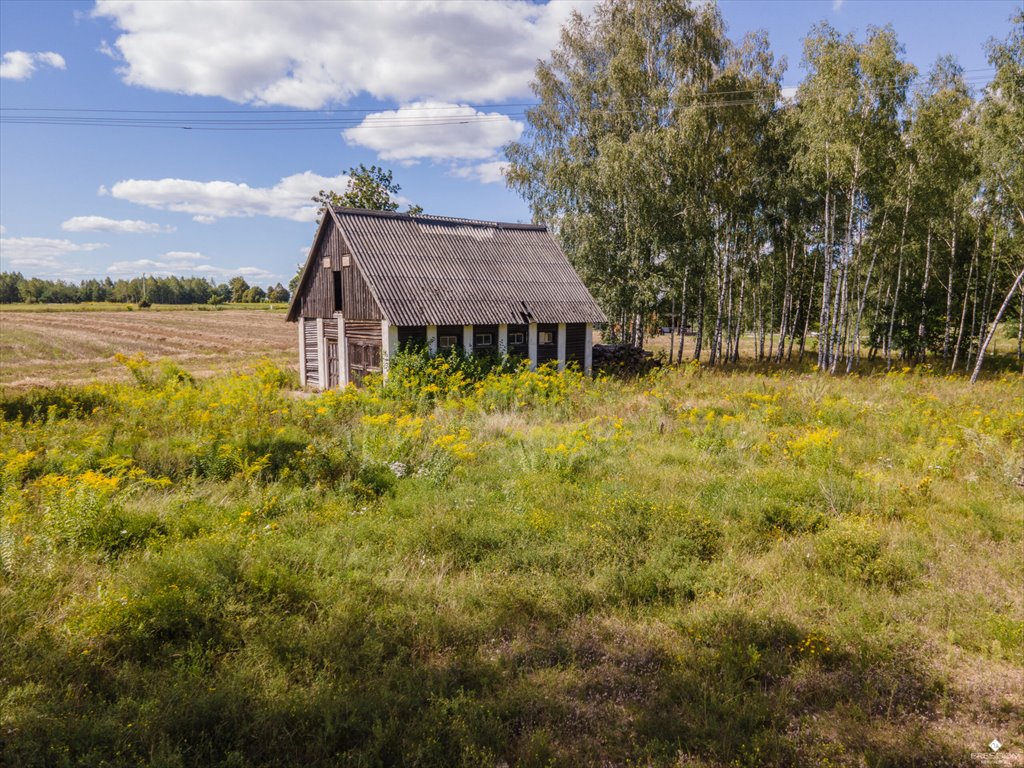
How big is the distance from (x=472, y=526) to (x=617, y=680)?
2749mm

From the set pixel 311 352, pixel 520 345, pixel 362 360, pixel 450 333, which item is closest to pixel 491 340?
pixel 520 345

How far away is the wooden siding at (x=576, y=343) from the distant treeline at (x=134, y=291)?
100m

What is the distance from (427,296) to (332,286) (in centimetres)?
401

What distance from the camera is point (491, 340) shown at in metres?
19.2

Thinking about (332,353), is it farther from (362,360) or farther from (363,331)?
(363,331)

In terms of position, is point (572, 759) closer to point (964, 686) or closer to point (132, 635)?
point (964, 686)

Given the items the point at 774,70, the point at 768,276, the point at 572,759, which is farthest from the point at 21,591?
the point at 768,276

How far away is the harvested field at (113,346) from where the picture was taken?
2425cm

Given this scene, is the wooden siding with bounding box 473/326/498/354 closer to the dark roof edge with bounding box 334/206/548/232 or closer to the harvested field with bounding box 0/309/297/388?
the dark roof edge with bounding box 334/206/548/232

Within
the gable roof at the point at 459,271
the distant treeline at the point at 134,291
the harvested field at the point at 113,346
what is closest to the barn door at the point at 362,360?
the gable roof at the point at 459,271

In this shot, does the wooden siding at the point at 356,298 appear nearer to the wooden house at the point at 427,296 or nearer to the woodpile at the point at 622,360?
the wooden house at the point at 427,296

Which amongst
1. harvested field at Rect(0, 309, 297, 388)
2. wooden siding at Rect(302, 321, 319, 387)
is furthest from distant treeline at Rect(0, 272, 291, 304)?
wooden siding at Rect(302, 321, 319, 387)

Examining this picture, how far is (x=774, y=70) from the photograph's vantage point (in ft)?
77.2

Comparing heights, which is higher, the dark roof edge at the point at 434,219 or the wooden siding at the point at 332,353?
the dark roof edge at the point at 434,219
